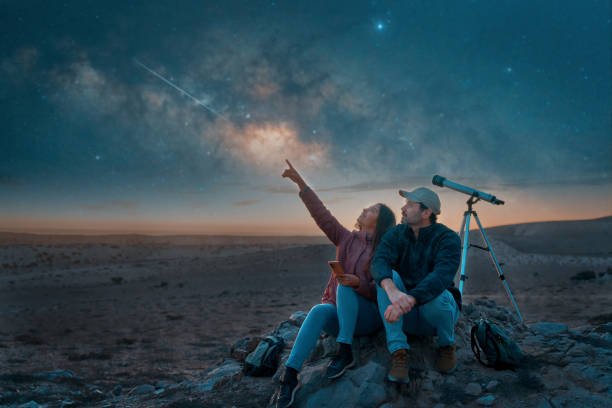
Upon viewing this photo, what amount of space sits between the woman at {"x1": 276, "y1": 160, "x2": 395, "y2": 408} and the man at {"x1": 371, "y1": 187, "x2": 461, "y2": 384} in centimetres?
31

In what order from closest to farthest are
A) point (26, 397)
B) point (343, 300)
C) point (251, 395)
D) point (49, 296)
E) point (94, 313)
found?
point (343, 300), point (251, 395), point (26, 397), point (94, 313), point (49, 296)

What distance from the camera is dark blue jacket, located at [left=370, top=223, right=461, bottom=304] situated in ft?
14.0

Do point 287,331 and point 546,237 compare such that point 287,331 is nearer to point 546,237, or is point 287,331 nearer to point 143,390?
point 143,390

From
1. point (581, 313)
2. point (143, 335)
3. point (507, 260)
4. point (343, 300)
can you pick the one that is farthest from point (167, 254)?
point (343, 300)

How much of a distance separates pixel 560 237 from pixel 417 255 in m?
61.4

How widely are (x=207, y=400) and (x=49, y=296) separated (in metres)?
19.6

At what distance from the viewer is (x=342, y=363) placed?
446 cm

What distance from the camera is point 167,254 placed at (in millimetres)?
58188

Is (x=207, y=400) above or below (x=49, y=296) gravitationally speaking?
above

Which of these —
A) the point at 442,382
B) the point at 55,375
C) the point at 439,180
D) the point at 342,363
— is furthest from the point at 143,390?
the point at 439,180

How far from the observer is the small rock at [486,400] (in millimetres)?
4117

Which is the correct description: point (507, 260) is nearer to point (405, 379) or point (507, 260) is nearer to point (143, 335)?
point (143, 335)

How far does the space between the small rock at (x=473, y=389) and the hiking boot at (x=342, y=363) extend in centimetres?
119

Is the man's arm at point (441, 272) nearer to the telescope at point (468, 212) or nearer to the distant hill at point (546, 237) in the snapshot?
the telescope at point (468, 212)
